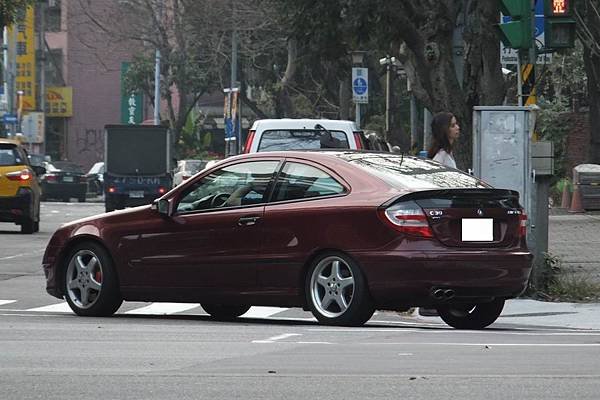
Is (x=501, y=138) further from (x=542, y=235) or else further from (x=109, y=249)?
(x=109, y=249)

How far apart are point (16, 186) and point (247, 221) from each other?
17293mm

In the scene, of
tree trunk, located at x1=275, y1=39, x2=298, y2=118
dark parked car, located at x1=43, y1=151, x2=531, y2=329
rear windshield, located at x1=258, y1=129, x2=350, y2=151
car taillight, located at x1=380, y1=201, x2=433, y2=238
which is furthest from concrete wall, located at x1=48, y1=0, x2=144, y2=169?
car taillight, located at x1=380, y1=201, x2=433, y2=238

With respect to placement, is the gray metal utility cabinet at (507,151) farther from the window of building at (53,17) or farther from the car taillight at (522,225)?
the window of building at (53,17)

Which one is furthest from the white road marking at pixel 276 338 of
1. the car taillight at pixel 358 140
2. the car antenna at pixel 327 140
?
the car taillight at pixel 358 140

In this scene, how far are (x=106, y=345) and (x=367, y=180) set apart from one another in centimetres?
287

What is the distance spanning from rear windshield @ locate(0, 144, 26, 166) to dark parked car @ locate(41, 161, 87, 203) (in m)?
28.6

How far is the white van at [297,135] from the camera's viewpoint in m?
21.8

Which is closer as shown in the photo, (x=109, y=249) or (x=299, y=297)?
(x=299, y=297)

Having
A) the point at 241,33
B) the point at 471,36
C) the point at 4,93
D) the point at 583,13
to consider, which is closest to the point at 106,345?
the point at 471,36

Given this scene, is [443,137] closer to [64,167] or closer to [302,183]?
[302,183]

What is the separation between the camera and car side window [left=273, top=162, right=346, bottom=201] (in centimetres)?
1322

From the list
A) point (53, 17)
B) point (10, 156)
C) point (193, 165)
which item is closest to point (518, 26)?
point (10, 156)

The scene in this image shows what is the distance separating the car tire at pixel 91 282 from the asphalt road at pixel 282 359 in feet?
0.73

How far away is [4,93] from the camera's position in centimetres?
7994
